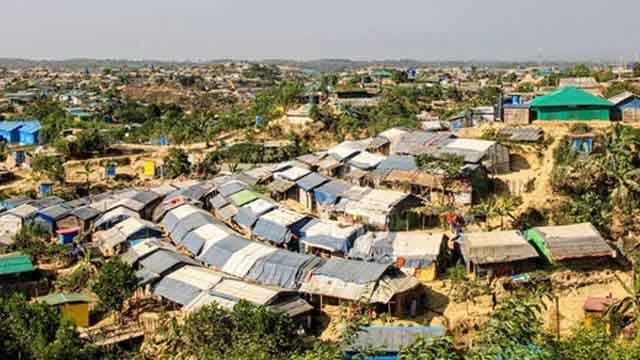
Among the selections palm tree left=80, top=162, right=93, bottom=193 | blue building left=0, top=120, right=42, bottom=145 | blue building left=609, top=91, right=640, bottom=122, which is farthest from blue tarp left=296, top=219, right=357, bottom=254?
blue building left=0, top=120, right=42, bottom=145

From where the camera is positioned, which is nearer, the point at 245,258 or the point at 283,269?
the point at 283,269

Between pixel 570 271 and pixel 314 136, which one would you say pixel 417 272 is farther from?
pixel 314 136

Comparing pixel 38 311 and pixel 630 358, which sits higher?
pixel 630 358

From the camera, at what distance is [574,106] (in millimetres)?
25469

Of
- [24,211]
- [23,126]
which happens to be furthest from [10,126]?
[24,211]

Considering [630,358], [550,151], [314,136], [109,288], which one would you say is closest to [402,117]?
[314,136]

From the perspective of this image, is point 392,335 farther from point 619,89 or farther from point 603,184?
point 619,89

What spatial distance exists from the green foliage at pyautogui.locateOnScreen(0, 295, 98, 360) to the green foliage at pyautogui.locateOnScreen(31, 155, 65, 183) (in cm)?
1832

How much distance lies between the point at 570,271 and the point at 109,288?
40.2 ft

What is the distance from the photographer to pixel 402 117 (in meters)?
39.2

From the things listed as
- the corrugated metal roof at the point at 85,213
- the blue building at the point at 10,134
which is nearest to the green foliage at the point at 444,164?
the corrugated metal roof at the point at 85,213

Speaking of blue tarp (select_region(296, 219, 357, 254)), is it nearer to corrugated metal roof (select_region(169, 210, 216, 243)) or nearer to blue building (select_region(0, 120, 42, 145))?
corrugated metal roof (select_region(169, 210, 216, 243))

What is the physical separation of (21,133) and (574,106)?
1380 inches

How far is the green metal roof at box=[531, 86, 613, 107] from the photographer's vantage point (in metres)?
25.4
